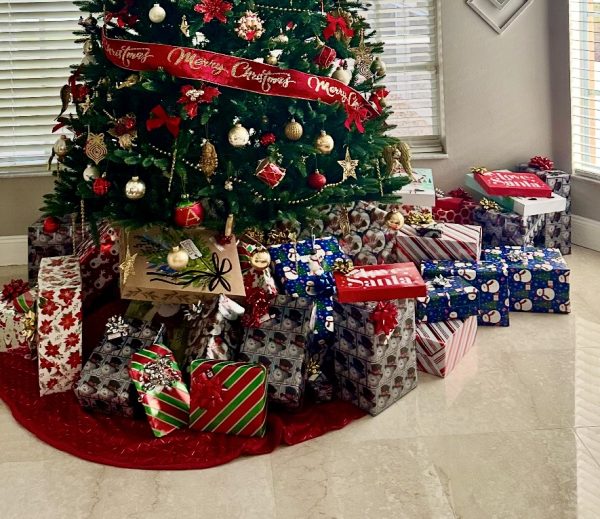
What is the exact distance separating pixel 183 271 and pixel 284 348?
1.62ft

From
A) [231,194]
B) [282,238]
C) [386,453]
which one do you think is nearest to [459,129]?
[282,238]

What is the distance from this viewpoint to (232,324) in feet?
9.87

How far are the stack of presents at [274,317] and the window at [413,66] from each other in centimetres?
111

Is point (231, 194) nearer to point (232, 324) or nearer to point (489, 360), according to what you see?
point (232, 324)

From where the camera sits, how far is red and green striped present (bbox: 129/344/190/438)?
2.71m

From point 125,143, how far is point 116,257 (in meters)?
0.66

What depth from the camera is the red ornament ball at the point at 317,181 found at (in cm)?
301

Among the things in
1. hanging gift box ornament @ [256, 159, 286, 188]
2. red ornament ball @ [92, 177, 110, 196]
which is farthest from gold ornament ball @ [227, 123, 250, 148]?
red ornament ball @ [92, 177, 110, 196]

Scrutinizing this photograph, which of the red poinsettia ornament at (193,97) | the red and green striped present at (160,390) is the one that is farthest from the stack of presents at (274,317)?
the red poinsettia ornament at (193,97)

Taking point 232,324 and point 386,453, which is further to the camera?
point 232,324

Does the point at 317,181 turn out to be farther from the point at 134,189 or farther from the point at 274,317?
the point at 134,189

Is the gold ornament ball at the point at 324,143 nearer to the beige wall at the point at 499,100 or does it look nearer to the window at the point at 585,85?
the beige wall at the point at 499,100

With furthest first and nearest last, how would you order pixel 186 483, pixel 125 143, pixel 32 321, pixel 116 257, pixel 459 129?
pixel 459 129 < pixel 116 257 < pixel 32 321 < pixel 125 143 < pixel 186 483

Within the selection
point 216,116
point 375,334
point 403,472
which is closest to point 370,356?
point 375,334
